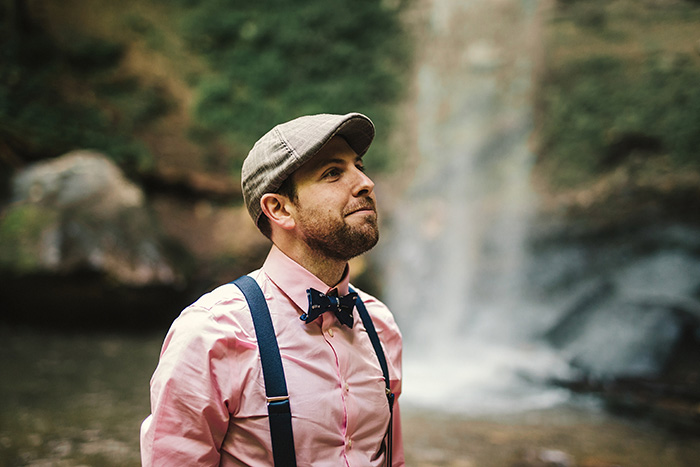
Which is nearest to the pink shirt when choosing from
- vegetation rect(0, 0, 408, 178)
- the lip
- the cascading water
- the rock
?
the lip

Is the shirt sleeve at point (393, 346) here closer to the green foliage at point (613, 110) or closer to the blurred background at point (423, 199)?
the blurred background at point (423, 199)

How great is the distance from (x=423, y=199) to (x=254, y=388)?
890cm

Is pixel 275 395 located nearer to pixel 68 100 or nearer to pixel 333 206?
pixel 333 206

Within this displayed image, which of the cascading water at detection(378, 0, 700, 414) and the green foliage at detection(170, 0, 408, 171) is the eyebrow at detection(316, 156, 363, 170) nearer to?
the cascading water at detection(378, 0, 700, 414)

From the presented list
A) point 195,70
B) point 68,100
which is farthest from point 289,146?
point 195,70

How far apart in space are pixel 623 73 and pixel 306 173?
9.05 meters

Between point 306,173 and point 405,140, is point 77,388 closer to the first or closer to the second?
point 306,173

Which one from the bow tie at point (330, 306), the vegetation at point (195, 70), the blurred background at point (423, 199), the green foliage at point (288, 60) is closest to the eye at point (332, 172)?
the bow tie at point (330, 306)

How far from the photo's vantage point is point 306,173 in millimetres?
1418

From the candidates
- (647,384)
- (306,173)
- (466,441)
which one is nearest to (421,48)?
(647,384)

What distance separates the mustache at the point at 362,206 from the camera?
1406 mm

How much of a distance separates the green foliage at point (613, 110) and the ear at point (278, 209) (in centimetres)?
839

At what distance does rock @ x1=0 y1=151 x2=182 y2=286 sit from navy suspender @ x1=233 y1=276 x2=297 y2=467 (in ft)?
17.7

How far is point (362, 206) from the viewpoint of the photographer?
142 cm
